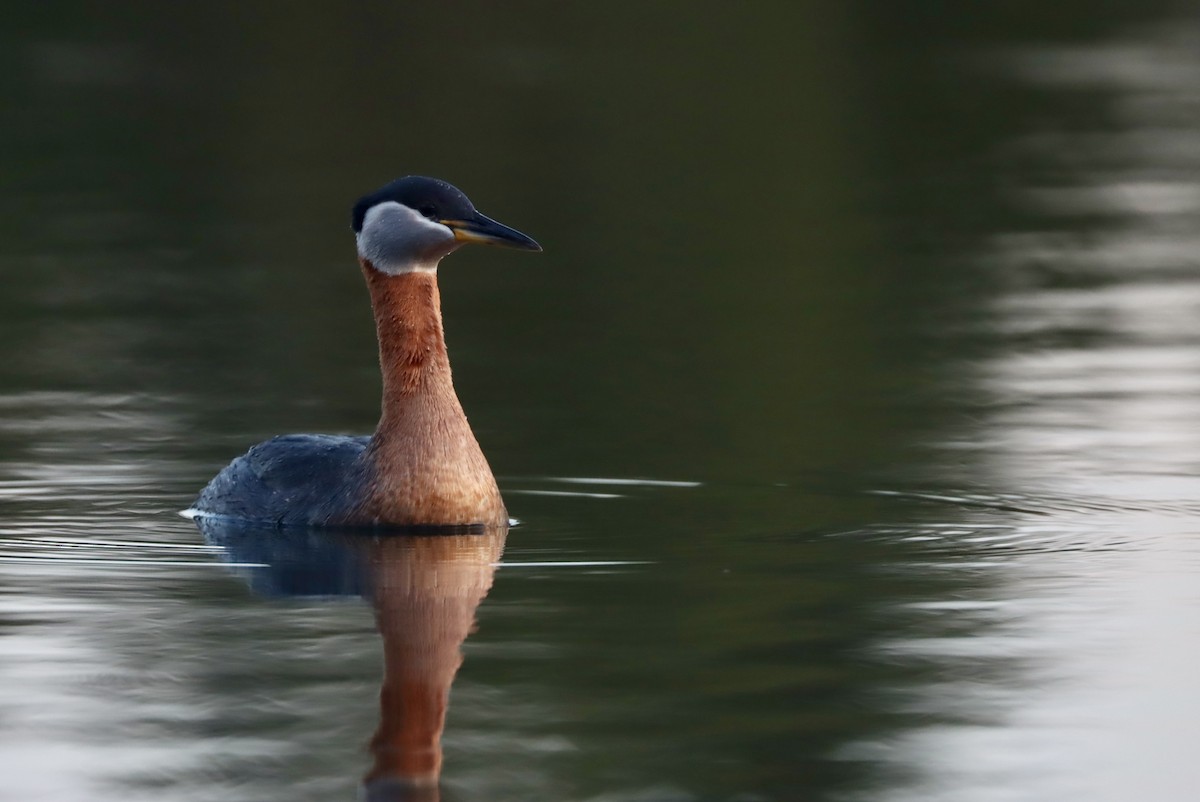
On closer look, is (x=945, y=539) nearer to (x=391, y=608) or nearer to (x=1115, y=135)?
(x=391, y=608)

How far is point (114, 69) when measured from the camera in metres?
46.9

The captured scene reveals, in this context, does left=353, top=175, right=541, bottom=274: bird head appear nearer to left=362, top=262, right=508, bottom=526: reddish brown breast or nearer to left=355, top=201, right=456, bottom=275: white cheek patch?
left=355, top=201, right=456, bottom=275: white cheek patch

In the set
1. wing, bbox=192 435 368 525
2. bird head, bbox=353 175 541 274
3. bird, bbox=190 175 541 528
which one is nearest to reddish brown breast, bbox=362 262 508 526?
bird, bbox=190 175 541 528

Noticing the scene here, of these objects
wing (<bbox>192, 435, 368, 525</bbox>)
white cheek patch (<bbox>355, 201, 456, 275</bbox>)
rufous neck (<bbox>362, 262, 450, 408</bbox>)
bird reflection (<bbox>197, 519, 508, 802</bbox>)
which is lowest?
bird reflection (<bbox>197, 519, 508, 802</bbox>)

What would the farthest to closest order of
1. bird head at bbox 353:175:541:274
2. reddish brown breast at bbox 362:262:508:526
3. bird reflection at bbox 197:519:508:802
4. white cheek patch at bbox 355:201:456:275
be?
white cheek patch at bbox 355:201:456:275 < bird head at bbox 353:175:541:274 < reddish brown breast at bbox 362:262:508:526 < bird reflection at bbox 197:519:508:802

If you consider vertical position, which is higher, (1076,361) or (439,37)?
(439,37)

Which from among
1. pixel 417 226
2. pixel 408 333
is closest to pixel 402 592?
pixel 408 333

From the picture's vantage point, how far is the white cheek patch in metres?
12.7

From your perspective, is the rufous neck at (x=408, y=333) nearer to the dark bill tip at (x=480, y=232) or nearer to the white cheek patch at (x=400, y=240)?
the white cheek patch at (x=400, y=240)

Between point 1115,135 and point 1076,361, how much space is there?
19.8 m

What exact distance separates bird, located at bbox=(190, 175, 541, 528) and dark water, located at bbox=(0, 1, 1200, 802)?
45 centimetres

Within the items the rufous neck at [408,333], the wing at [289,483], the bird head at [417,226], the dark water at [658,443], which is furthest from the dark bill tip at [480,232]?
the dark water at [658,443]

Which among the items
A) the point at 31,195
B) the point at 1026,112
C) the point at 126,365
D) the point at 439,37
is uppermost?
the point at 439,37


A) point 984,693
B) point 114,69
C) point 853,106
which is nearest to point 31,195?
point 853,106
